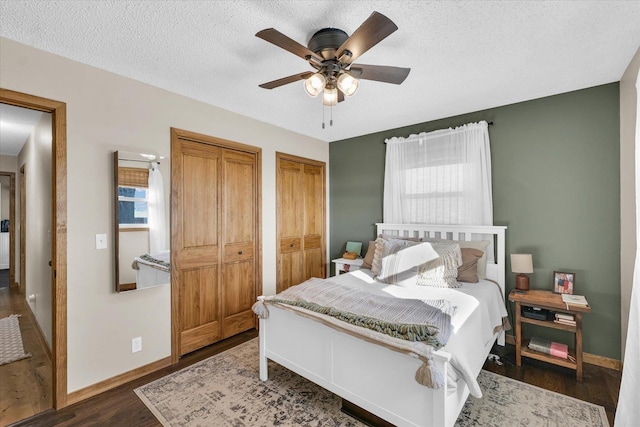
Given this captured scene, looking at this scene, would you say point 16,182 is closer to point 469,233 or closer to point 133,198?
point 133,198

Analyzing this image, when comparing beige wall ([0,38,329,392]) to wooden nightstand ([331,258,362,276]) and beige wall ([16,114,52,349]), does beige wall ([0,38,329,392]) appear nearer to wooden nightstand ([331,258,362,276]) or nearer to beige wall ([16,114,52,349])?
beige wall ([16,114,52,349])

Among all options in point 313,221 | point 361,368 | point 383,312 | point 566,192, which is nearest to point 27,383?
point 361,368

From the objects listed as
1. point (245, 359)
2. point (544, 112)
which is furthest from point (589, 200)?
point (245, 359)

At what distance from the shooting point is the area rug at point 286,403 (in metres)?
1.92

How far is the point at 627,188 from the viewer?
238cm

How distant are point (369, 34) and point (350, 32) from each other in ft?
1.41

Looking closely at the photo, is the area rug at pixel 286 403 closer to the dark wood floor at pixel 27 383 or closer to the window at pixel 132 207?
the dark wood floor at pixel 27 383

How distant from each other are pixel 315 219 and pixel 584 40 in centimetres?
344

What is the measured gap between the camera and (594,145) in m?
2.65

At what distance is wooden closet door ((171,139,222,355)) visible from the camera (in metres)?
2.81

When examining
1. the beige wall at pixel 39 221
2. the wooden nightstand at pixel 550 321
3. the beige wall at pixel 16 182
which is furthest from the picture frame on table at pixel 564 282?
the beige wall at pixel 16 182

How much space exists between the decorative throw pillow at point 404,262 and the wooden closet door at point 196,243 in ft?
5.99

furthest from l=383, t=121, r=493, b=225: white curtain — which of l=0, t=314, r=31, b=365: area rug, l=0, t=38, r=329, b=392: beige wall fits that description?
l=0, t=314, r=31, b=365: area rug

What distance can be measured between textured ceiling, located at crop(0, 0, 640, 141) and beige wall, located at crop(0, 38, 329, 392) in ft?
0.47
